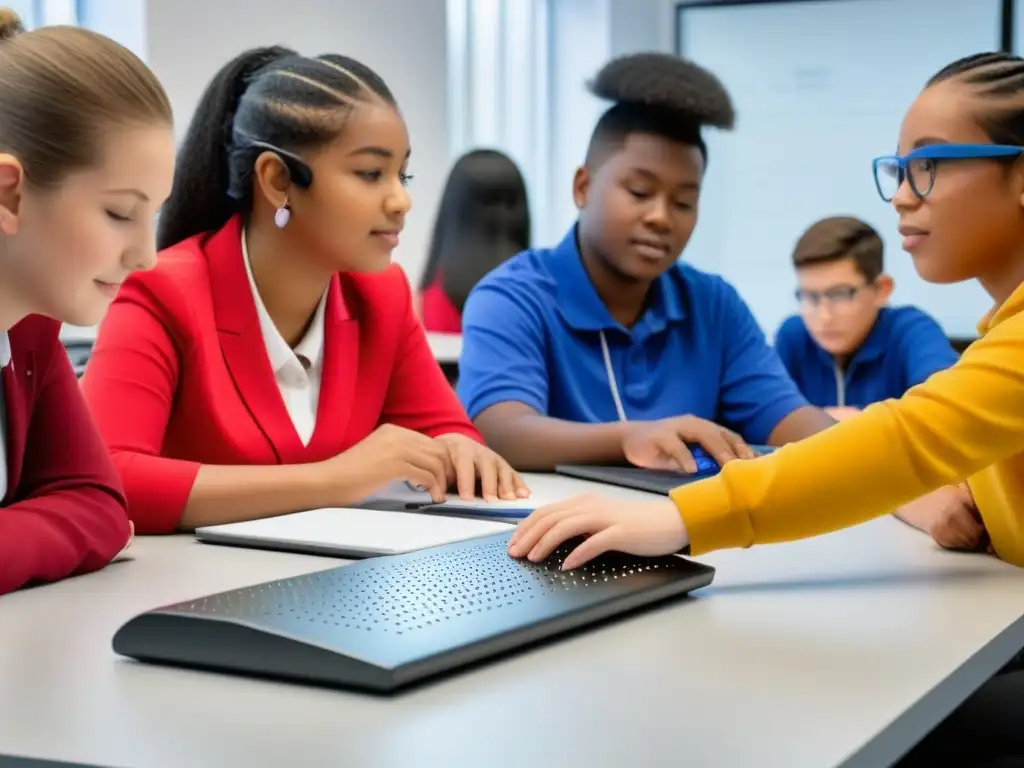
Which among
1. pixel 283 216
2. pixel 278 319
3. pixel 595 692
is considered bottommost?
pixel 595 692

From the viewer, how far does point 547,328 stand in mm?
2232

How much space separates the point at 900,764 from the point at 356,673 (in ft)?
2.41

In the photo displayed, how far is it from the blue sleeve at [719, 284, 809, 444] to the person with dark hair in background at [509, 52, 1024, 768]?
98 centimetres

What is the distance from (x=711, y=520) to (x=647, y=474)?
612mm

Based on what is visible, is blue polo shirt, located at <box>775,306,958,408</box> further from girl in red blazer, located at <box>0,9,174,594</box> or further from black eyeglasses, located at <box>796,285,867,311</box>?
girl in red blazer, located at <box>0,9,174,594</box>

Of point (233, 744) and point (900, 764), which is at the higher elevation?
point (233, 744)

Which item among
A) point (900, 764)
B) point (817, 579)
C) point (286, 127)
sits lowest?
point (900, 764)

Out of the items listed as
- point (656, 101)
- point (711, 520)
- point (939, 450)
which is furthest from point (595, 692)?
point (656, 101)

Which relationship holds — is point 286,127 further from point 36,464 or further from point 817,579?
point 817,579

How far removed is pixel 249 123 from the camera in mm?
1743

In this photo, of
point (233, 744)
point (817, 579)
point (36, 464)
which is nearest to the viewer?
point (233, 744)

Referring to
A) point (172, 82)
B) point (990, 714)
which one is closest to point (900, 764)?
point (990, 714)

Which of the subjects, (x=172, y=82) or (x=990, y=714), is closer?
(x=990, y=714)

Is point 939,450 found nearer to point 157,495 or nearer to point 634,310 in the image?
point 157,495
